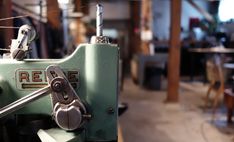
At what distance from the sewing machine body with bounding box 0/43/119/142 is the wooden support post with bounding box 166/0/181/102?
11.4ft

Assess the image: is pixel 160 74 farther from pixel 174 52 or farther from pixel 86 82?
pixel 86 82

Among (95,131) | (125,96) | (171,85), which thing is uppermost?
(95,131)

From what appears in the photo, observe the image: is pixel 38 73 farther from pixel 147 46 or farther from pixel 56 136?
pixel 147 46

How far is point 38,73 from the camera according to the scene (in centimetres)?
113

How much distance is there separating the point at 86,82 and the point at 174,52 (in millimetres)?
3512

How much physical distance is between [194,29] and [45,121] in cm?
883

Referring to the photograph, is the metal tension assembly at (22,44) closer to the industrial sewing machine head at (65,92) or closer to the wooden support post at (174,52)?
the industrial sewing machine head at (65,92)

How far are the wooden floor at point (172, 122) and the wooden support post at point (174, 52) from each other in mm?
259

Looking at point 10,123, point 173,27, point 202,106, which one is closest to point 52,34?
point 173,27

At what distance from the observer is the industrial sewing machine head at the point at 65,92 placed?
1.06 metres

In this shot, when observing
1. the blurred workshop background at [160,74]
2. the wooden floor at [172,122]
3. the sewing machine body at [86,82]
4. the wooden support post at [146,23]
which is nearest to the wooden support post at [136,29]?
the wooden support post at [146,23]

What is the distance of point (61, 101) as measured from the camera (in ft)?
3.48

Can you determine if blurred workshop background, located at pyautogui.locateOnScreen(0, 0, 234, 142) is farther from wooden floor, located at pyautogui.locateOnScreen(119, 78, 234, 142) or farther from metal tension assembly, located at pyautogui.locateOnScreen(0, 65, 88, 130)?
metal tension assembly, located at pyautogui.locateOnScreen(0, 65, 88, 130)

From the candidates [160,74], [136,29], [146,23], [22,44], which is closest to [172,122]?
[22,44]
